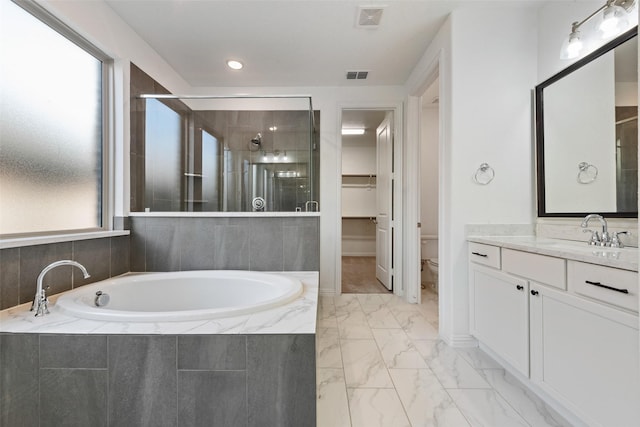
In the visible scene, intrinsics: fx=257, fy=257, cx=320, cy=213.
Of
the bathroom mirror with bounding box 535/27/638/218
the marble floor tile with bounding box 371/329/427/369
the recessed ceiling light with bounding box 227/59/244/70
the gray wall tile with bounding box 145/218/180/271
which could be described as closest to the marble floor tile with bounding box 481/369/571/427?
the marble floor tile with bounding box 371/329/427/369

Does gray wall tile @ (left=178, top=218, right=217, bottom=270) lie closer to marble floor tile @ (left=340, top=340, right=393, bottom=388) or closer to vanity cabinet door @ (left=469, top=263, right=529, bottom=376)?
marble floor tile @ (left=340, top=340, right=393, bottom=388)

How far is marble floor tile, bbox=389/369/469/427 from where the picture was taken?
1.22m

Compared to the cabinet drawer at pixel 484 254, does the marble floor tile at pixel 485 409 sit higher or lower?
lower

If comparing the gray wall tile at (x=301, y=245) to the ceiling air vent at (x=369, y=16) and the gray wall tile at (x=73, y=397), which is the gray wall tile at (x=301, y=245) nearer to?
the gray wall tile at (x=73, y=397)

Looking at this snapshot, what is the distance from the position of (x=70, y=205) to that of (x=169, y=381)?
1.44m

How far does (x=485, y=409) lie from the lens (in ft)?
4.25

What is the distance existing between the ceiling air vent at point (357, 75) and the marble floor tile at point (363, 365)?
8.60ft

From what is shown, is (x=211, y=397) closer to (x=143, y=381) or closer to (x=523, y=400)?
(x=143, y=381)

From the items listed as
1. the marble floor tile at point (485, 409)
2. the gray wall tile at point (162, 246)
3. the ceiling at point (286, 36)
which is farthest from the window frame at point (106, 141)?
the marble floor tile at point (485, 409)

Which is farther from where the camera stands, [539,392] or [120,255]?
[120,255]

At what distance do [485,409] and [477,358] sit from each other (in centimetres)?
51

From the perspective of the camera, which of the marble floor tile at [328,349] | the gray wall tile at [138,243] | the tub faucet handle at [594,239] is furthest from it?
the gray wall tile at [138,243]

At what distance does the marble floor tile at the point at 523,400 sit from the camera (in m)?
1.22

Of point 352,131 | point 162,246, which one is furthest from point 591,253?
point 352,131
